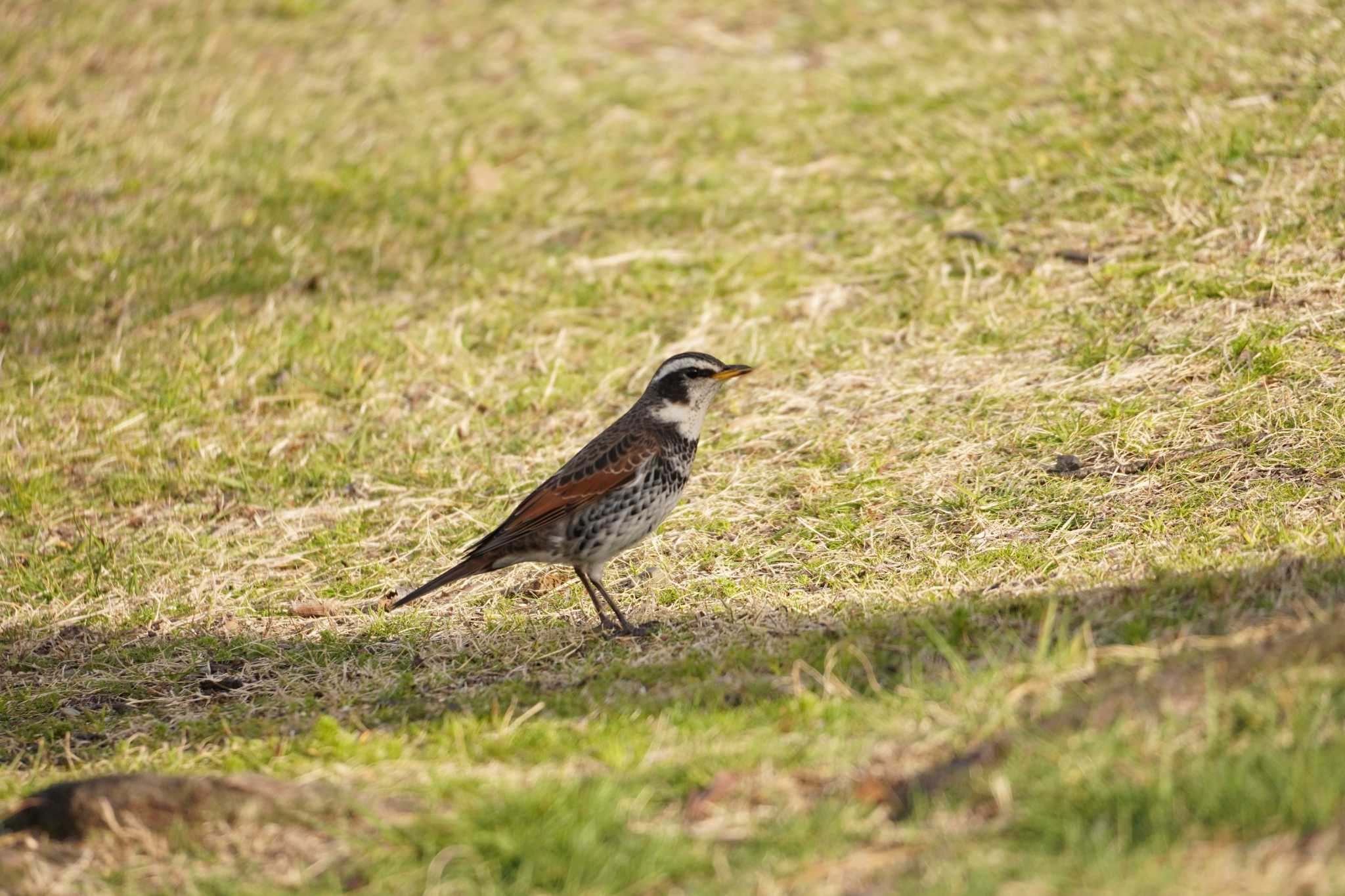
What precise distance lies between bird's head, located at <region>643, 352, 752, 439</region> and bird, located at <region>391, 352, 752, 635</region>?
1 centimetres

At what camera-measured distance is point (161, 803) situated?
15.7ft

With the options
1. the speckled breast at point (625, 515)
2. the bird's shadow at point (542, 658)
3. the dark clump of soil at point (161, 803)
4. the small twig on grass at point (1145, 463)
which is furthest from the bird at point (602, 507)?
the dark clump of soil at point (161, 803)

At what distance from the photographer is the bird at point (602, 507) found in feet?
23.2

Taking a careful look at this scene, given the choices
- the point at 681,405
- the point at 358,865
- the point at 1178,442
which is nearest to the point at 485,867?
the point at 358,865

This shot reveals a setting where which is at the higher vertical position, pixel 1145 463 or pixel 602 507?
pixel 602 507

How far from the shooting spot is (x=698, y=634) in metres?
6.69

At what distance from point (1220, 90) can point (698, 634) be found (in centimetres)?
722

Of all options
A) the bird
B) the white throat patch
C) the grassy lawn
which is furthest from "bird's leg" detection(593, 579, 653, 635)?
the white throat patch

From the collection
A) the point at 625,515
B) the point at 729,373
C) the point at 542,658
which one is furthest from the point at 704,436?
the point at 542,658

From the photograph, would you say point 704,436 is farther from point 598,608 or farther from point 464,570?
point 464,570

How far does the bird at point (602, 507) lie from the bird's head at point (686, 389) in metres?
0.01

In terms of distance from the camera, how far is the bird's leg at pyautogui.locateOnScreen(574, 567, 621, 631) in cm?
706

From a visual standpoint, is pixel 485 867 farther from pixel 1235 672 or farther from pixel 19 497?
pixel 19 497

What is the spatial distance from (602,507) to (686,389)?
947 mm
